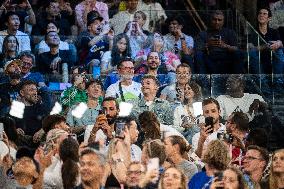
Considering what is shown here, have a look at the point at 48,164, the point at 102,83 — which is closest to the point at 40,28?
the point at 102,83

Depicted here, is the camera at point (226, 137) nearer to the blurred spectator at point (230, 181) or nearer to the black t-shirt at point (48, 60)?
the blurred spectator at point (230, 181)

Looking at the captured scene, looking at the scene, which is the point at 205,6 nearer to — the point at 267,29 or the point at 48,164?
the point at 267,29

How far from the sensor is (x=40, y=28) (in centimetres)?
1545

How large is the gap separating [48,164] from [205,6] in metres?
5.01

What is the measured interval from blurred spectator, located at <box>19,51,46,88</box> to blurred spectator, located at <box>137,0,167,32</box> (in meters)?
1.90

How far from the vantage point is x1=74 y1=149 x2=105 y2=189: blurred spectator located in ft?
42.7

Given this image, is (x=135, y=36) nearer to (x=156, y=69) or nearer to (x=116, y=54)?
(x=116, y=54)

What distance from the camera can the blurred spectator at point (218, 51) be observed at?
14.8 meters

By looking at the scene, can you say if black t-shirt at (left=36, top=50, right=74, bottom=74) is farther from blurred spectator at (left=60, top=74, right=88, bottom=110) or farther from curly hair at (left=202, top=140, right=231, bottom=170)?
curly hair at (left=202, top=140, right=231, bottom=170)

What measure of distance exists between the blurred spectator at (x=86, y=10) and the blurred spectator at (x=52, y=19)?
0.21 m

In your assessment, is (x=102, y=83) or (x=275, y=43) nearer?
(x=102, y=83)

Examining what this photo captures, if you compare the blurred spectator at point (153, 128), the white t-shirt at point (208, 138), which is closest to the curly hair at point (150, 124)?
the blurred spectator at point (153, 128)

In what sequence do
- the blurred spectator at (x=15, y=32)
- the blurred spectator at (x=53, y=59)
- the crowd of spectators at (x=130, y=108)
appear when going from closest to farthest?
the crowd of spectators at (x=130, y=108) < the blurred spectator at (x=53, y=59) < the blurred spectator at (x=15, y=32)

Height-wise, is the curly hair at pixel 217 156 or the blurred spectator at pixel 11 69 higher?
the blurred spectator at pixel 11 69
